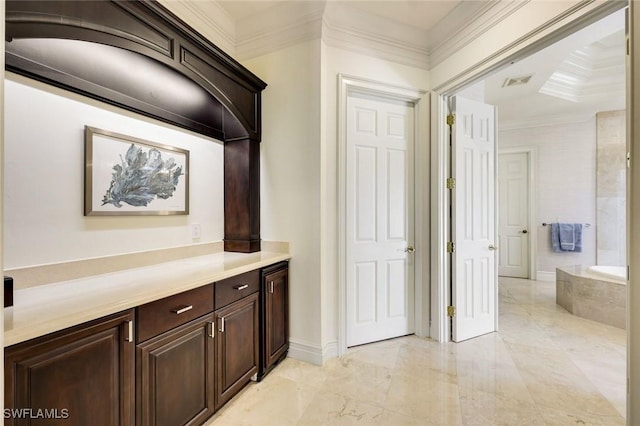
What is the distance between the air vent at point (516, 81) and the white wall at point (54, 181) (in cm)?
407

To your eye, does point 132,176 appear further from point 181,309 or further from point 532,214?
point 532,214

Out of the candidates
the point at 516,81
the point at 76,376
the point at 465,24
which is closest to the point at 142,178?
the point at 76,376

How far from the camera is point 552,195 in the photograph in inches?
199

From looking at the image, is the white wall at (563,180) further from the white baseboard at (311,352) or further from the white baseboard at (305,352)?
the white baseboard at (305,352)

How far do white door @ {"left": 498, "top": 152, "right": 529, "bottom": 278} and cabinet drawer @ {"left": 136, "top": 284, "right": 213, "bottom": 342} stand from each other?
221 inches

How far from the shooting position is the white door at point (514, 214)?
5277 mm

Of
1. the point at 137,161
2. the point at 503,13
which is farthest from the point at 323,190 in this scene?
the point at 503,13

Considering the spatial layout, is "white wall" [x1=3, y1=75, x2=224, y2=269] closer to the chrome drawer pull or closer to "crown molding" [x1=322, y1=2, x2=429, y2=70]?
the chrome drawer pull

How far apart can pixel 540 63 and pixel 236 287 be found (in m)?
3.95

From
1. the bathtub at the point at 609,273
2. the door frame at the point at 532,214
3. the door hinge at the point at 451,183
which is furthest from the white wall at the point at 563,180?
the door hinge at the point at 451,183

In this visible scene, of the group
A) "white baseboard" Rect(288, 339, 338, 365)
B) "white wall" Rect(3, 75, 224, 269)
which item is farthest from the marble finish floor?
"white wall" Rect(3, 75, 224, 269)

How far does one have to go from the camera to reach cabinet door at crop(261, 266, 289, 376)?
2.11m

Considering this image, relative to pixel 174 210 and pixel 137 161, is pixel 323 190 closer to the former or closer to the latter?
pixel 174 210

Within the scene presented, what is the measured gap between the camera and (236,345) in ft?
6.01
